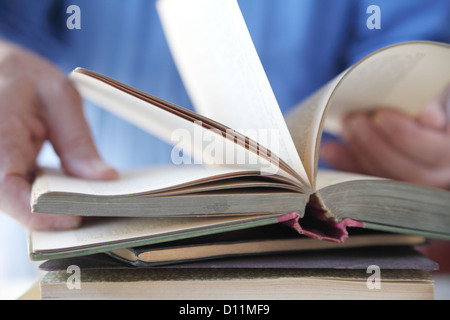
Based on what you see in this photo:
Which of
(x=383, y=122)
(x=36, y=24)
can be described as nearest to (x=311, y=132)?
(x=383, y=122)

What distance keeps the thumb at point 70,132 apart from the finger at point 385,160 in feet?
1.74

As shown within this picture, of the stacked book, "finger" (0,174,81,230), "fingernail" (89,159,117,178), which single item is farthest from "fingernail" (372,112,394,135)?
"finger" (0,174,81,230)

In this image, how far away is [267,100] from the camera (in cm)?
43

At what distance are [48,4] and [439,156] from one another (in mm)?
1069

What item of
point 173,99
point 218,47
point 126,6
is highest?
point 126,6

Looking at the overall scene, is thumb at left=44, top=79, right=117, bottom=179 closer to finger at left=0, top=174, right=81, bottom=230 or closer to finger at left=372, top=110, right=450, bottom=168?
finger at left=0, top=174, right=81, bottom=230

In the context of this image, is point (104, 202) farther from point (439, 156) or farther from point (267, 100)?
point (439, 156)

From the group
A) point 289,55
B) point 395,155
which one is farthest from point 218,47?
point 289,55

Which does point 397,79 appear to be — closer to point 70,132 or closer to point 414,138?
point 414,138

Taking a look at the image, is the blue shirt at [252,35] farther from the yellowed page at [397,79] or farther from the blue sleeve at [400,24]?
the yellowed page at [397,79]

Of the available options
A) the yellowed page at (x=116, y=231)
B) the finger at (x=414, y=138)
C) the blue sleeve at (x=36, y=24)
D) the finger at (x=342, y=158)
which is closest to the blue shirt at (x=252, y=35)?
the blue sleeve at (x=36, y=24)

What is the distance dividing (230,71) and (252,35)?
0.72 m
